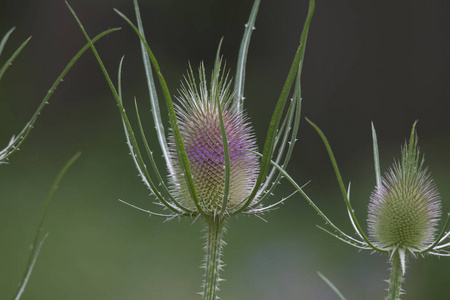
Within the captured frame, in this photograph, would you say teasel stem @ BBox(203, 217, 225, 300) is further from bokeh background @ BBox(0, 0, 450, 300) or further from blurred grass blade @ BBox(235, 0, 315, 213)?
bokeh background @ BBox(0, 0, 450, 300)

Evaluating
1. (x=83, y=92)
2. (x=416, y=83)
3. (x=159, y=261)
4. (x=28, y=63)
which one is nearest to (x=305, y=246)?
(x=159, y=261)

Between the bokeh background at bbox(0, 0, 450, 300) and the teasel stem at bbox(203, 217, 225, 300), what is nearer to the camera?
the teasel stem at bbox(203, 217, 225, 300)

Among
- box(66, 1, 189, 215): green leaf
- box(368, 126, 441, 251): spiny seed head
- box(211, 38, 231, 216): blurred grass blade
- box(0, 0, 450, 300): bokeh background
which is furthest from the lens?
box(0, 0, 450, 300): bokeh background

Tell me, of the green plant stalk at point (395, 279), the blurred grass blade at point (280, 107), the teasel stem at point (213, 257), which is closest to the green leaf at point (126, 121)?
the teasel stem at point (213, 257)

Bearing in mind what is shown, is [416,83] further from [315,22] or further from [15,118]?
[15,118]

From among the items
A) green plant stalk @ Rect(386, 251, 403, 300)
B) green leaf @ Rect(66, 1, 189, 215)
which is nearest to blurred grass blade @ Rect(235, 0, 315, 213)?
green leaf @ Rect(66, 1, 189, 215)

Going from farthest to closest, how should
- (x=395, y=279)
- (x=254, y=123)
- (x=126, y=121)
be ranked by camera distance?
(x=254, y=123) → (x=395, y=279) → (x=126, y=121)

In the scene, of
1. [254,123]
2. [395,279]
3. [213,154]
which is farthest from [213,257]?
[254,123]

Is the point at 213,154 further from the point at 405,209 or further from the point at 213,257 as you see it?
the point at 405,209
